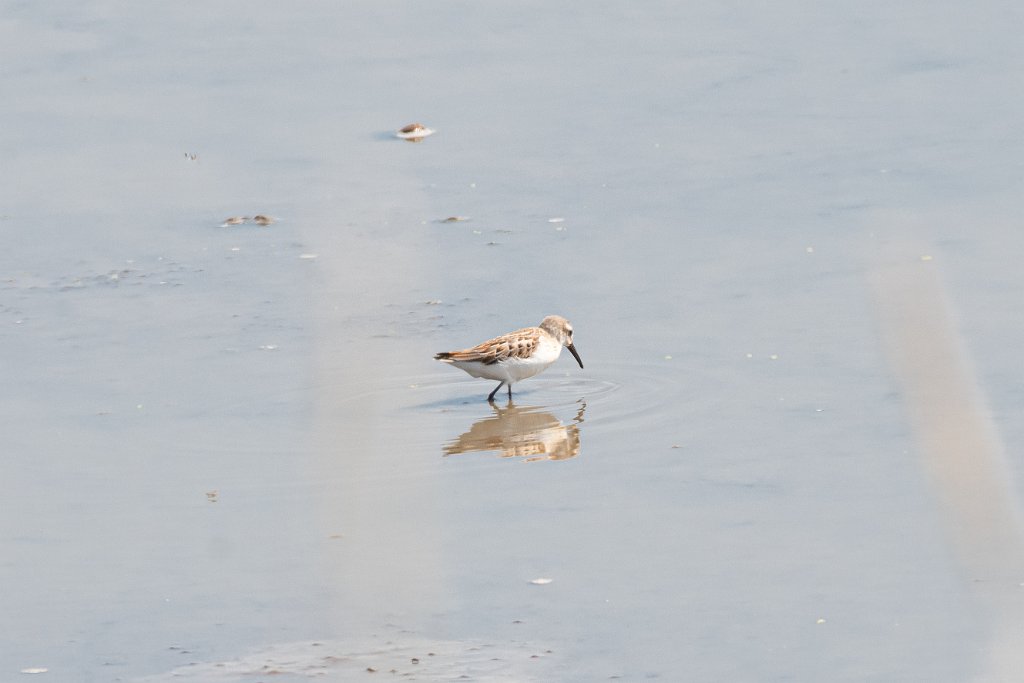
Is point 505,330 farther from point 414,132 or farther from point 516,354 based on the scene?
point 414,132

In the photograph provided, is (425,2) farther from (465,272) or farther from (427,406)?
(427,406)

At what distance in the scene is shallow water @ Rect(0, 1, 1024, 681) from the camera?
6938 mm

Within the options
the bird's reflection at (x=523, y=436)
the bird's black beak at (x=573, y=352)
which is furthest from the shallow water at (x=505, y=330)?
the bird's black beak at (x=573, y=352)

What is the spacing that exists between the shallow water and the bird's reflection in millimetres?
40

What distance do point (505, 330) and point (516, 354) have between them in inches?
36.3

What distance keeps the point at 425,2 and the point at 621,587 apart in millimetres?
12977

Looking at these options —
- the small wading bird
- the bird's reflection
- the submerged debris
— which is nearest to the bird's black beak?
the small wading bird

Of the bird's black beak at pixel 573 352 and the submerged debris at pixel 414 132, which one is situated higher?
the submerged debris at pixel 414 132

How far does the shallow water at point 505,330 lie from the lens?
6938mm

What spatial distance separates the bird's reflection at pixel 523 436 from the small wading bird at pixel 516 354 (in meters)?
0.25

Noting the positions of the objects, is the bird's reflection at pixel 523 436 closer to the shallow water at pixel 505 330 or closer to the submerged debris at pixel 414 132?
the shallow water at pixel 505 330

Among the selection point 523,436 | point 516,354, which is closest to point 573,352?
point 516,354

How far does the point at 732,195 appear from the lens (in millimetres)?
13414

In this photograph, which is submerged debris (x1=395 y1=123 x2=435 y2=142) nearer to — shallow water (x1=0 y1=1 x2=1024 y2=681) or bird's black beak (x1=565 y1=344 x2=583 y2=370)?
shallow water (x1=0 y1=1 x2=1024 y2=681)
